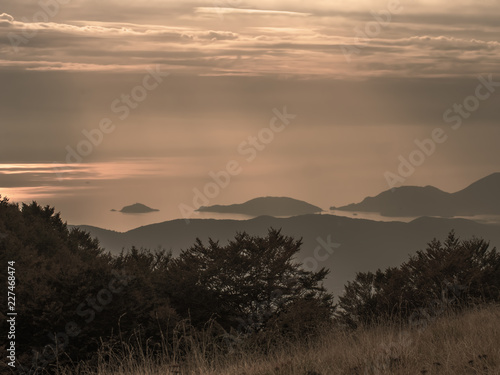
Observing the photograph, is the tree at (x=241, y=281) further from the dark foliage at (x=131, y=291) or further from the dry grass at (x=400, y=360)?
the dry grass at (x=400, y=360)

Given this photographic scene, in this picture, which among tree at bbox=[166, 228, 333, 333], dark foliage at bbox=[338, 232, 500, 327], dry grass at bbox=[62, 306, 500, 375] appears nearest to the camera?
dry grass at bbox=[62, 306, 500, 375]

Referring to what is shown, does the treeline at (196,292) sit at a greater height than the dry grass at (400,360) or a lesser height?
greater

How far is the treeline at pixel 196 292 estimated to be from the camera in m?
16.4

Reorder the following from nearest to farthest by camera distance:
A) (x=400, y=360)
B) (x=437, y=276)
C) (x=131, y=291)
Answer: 1. (x=400, y=360)
2. (x=131, y=291)
3. (x=437, y=276)

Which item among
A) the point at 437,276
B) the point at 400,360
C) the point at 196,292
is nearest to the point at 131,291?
the point at 196,292

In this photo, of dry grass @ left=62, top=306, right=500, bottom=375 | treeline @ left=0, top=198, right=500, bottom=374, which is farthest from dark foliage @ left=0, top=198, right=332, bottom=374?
dry grass @ left=62, top=306, right=500, bottom=375

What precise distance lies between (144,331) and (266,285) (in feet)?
30.2

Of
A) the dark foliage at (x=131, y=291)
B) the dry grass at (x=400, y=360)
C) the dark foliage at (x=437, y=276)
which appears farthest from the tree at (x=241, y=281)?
the dry grass at (x=400, y=360)

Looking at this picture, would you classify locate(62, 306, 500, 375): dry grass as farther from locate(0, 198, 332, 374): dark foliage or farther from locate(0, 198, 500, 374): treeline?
locate(0, 198, 500, 374): treeline

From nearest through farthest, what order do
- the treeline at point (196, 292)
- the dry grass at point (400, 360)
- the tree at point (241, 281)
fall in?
the dry grass at point (400, 360), the treeline at point (196, 292), the tree at point (241, 281)

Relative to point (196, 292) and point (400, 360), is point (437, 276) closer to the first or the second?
point (196, 292)

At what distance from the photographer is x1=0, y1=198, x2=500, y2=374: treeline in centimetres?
1644

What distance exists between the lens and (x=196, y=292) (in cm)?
2406

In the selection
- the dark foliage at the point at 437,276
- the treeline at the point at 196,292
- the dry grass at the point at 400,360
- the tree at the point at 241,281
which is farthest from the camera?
the dark foliage at the point at 437,276
